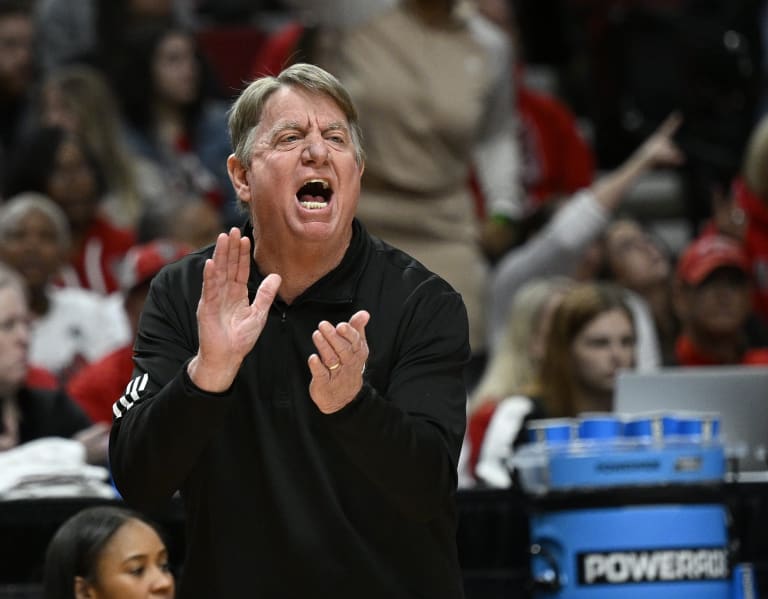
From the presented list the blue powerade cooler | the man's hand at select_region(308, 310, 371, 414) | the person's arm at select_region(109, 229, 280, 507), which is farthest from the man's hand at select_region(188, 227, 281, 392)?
the blue powerade cooler

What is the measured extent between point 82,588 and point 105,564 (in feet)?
0.26

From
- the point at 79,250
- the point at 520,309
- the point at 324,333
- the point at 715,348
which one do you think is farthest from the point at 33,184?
the point at 324,333

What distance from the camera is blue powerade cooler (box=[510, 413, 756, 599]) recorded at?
384 cm

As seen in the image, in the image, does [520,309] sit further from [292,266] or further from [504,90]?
[292,266]

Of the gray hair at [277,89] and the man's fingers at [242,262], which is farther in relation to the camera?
the gray hair at [277,89]

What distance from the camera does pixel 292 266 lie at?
2902mm

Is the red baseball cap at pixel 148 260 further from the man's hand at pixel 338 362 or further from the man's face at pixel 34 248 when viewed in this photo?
the man's hand at pixel 338 362

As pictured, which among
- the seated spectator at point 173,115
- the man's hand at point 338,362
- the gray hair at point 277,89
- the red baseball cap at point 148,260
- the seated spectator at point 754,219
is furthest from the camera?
the seated spectator at point 173,115

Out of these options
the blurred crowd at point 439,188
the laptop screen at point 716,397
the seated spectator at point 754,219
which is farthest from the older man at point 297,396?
the seated spectator at point 754,219

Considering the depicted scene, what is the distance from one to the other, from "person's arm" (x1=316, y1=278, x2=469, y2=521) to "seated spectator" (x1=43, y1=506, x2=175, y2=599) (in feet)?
4.15

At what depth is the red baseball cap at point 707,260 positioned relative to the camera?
6652 millimetres

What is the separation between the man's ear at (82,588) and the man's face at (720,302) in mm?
3386

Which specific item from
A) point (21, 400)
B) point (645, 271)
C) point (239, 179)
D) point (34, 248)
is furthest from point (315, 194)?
point (645, 271)

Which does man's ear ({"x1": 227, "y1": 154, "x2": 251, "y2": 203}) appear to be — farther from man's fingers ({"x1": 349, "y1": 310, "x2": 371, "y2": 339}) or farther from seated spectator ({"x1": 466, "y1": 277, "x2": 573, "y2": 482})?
seated spectator ({"x1": 466, "y1": 277, "x2": 573, "y2": 482})
